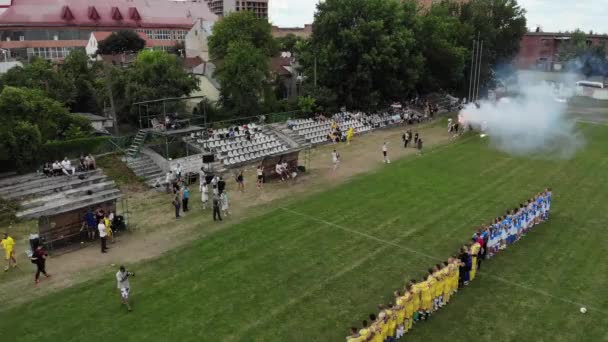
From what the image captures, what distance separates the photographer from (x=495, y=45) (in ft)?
213

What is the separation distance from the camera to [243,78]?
41781mm

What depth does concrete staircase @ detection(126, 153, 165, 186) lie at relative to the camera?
1126 inches

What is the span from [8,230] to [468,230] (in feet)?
66.0

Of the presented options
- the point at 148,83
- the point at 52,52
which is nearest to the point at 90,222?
the point at 148,83

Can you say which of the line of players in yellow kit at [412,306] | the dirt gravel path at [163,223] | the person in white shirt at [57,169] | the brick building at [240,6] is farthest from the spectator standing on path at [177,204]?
the brick building at [240,6]

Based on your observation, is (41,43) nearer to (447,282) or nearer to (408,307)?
(447,282)

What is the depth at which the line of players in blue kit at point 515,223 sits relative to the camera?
18.0m

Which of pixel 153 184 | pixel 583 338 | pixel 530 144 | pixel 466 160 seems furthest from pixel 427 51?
pixel 583 338

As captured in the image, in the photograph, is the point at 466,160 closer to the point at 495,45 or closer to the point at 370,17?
the point at 370,17

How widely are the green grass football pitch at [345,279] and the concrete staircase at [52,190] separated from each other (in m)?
7.90

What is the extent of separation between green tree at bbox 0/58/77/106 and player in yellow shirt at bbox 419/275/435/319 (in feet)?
126

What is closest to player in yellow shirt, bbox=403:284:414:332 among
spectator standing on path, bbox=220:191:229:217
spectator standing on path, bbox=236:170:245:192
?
spectator standing on path, bbox=220:191:229:217

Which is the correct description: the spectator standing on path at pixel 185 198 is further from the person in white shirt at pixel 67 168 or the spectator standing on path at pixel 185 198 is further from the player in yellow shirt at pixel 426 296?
the player in yellow shirt at pixel 426 296

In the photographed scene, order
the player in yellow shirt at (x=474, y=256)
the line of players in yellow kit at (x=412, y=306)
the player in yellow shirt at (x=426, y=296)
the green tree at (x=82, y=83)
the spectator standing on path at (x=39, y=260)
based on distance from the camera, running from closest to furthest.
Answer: the line of players in yellow kit at (x=412, y=306)
the player in yellow shirt at (x=426, y=296)
the player in yellow shirt at (x=474, y=256)
the spectator standing on path at (x=39, y=260)
the green tree at (x=82, y=83)
